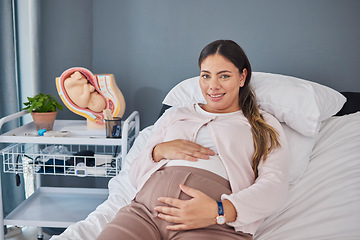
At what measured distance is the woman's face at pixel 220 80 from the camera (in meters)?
1.27

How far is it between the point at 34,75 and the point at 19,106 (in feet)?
0.68

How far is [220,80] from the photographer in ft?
4.19

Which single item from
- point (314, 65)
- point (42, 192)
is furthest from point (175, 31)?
point (42, 192)

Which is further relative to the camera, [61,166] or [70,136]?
[70,136]

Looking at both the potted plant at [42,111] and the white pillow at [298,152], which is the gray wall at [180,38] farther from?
the white pillow at [298,152]

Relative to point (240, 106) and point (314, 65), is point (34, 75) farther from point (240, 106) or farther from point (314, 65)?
point (314, 65)

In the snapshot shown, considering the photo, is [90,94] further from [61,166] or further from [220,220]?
[220,220]

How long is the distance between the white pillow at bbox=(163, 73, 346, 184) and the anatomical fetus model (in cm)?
75

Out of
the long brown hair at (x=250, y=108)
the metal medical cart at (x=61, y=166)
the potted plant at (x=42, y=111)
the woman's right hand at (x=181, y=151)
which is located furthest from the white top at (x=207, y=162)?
the potted plant at (x=42, y=111)

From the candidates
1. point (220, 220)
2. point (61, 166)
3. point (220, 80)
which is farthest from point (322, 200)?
point (61, 166)

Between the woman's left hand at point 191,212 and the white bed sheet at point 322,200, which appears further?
the white bed sheet at point 322,200

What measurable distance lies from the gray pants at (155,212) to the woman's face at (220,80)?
30 cm

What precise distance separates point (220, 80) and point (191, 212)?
50 centimetres

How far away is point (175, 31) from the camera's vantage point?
204 centimetres
